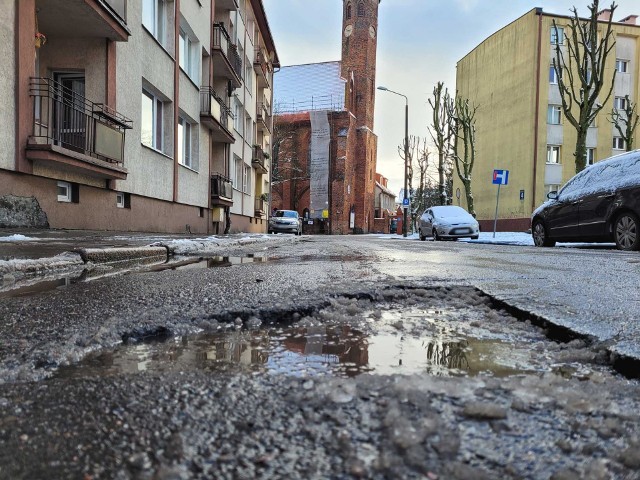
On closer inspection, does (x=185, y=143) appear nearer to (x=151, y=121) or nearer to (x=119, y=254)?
(x=151, y=121)

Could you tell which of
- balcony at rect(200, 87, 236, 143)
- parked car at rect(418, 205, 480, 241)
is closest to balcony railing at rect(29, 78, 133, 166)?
balcony at rect(200, 87, 236, 143)

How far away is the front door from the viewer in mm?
7297

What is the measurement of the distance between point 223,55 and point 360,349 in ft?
51.3

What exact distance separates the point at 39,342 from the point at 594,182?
33.5 ft

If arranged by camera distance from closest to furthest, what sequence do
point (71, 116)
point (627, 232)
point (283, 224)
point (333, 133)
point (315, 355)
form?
1. point (315, 355)
2. point (71, 116)
3. point (627, 232)
4. point (283, 224)
5. point (333, 133)

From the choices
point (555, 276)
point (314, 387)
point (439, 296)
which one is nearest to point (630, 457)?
point (314, 387)

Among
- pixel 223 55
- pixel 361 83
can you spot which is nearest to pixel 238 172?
pixel 223 55

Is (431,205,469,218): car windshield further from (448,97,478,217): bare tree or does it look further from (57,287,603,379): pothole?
(57,287,603,379): pothole

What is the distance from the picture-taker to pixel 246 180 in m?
23.5

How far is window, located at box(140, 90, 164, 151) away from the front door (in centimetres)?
165

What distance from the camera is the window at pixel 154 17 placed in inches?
405

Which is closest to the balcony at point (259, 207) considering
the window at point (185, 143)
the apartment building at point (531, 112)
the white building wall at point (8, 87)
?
the window at point (185, 143)

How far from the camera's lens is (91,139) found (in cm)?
742

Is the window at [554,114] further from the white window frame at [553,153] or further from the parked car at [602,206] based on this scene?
the parked car at [602,206]
